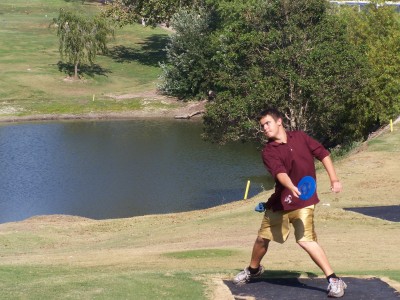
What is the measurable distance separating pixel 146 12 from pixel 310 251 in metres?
80.0

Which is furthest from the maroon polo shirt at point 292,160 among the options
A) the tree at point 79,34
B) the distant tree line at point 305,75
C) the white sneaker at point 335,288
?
the tree at point 79,34

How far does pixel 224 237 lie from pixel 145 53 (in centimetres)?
7806

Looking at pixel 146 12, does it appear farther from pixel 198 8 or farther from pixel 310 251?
pixel 310 251

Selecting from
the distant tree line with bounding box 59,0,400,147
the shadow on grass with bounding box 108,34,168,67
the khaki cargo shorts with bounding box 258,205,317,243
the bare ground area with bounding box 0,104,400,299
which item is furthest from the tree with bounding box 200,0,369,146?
the shadow on grass with bounding box 108,34,168,67

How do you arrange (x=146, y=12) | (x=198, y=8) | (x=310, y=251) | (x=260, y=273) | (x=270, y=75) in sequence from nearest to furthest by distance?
1. (x=310, y=251)
2. (x=260, y=273)
3. (x=270, y=75)
4. (x=198, y=8)
5. (x=146, y=12)

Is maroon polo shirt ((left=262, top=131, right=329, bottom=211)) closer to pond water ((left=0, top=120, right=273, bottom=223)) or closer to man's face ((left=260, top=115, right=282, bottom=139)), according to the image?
man's face ((left=260, top=115, right=282, bottom=139))

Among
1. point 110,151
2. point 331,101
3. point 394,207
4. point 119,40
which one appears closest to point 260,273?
point 394,207

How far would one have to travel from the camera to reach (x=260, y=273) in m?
12.9

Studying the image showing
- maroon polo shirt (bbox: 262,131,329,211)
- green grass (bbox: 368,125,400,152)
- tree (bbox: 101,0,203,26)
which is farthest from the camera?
tree (bbox: 101,0,203,26)

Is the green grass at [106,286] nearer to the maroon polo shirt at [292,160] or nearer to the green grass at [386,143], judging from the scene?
the maroon polo shirt at [292,160]

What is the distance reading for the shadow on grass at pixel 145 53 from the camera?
3765 inches

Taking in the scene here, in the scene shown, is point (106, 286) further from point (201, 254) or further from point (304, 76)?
point (304, 76)

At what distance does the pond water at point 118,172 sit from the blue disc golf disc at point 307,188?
2515 cm

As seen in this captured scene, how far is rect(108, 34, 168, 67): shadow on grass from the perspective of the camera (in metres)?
95.6
